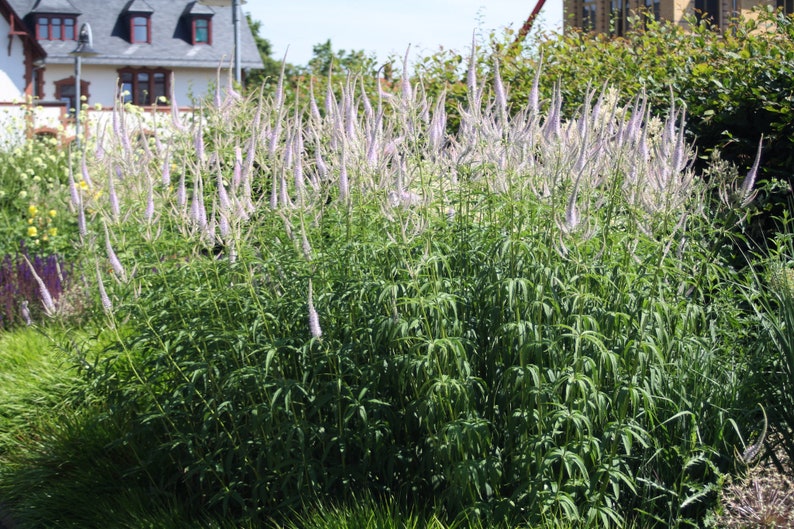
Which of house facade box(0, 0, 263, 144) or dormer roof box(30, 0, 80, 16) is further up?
dormer roof box(30, 0, 80, 16)

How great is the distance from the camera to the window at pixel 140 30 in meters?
55.0

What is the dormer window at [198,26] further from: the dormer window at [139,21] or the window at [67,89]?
the window at [67,89]

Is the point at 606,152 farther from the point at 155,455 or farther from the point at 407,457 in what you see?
the point at 155,455

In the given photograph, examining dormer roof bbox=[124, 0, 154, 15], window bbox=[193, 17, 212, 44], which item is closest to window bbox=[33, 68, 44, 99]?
dormer roof bbox=[124, 0, 154, 15]

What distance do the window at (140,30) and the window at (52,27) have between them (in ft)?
11.1

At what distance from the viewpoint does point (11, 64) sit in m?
50.3

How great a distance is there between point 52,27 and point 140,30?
494 centimetres

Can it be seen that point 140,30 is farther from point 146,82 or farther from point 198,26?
point 198,26

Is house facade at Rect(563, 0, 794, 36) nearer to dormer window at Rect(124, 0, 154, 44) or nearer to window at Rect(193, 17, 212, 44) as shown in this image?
window at Rect(193, 17, 212, 44)

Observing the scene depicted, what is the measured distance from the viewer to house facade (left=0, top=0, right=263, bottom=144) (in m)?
52.3

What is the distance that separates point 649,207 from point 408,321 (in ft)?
4.32

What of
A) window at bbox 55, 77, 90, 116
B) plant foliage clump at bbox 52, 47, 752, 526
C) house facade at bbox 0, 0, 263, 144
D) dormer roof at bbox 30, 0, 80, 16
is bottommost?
plant foliage clump at bbox 52, 47, 752, 526

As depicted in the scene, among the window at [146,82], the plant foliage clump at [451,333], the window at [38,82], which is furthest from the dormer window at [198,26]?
the plant foliage clump at [451,333]

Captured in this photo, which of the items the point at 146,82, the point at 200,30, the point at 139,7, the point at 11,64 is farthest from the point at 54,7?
the point at 200,30
